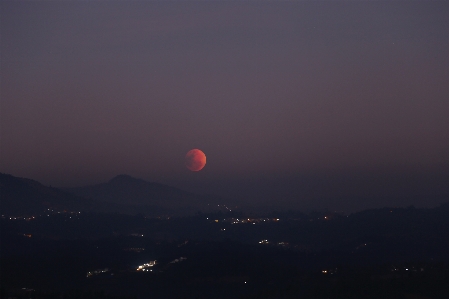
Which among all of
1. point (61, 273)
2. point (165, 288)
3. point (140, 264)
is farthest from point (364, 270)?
point (61, 273)

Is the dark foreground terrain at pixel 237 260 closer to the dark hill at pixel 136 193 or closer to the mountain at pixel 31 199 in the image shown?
the mountain at pixel 31 199

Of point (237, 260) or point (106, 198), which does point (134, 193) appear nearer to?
point (106, 198)

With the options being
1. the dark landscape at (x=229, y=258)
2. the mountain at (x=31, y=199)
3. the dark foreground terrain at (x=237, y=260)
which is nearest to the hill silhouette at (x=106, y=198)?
the mountain at (x=31, y=199)

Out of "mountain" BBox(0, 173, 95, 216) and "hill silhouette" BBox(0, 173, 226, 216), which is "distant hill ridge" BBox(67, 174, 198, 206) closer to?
"hill silhouette" BBox(0, 173, 226, 216)

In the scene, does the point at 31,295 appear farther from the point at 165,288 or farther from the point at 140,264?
the point at 140,264

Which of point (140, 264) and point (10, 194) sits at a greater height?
point (10, 194)
